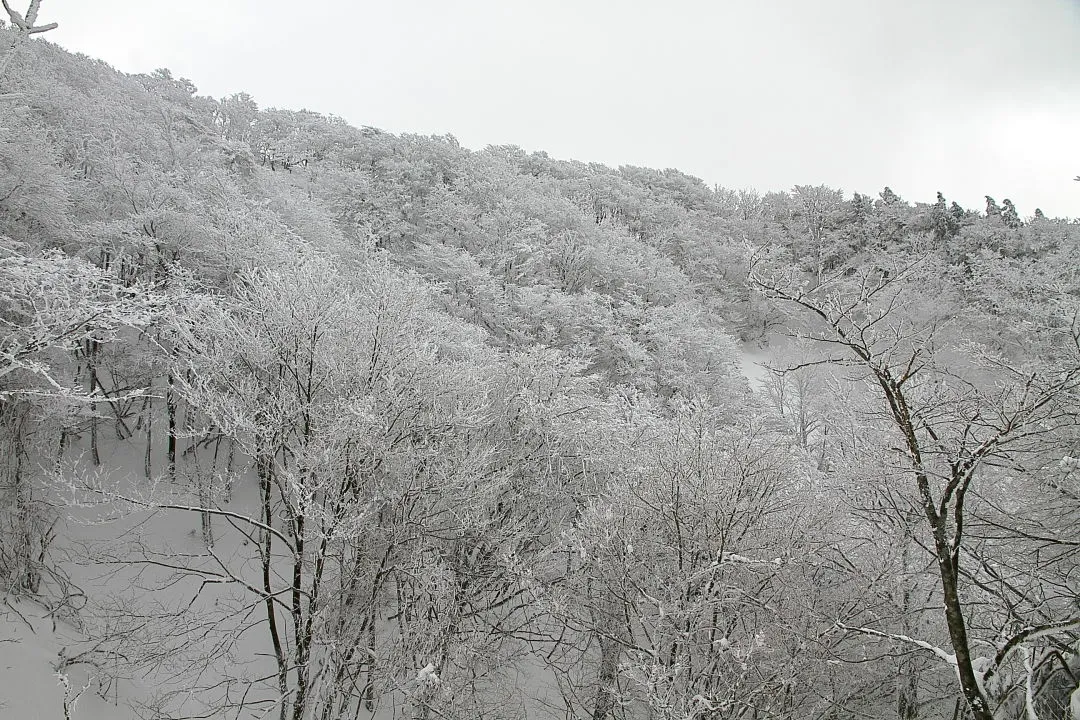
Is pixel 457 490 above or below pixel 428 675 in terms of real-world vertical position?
above

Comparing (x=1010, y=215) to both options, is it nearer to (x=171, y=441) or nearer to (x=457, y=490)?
(x=457, y=490)

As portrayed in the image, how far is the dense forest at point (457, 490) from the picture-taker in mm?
4320

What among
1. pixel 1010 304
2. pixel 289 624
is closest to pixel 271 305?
pixel 289 624

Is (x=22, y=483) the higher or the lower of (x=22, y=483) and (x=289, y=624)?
the higher

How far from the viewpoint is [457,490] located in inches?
337

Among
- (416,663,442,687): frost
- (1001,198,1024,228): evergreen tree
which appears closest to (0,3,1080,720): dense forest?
(416,663,442,687): frost

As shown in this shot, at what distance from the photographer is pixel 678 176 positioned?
49.7 metres

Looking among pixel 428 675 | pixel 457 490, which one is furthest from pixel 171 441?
pixel 428 675

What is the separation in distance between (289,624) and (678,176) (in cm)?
4651

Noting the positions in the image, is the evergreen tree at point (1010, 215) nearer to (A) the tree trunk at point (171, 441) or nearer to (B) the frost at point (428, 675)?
(B) the frost at point (428, 675)

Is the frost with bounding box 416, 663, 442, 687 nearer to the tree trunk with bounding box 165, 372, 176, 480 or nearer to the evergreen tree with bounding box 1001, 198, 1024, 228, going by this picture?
the tree trunk with bounding box 165, 372, 176, 480

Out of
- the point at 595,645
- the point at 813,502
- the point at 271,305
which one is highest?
the point at 271,305

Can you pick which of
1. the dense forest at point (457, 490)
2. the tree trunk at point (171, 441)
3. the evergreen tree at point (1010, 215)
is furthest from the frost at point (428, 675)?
the evergreen tree at point (1010, 215)

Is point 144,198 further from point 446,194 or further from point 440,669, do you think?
point 440,669
